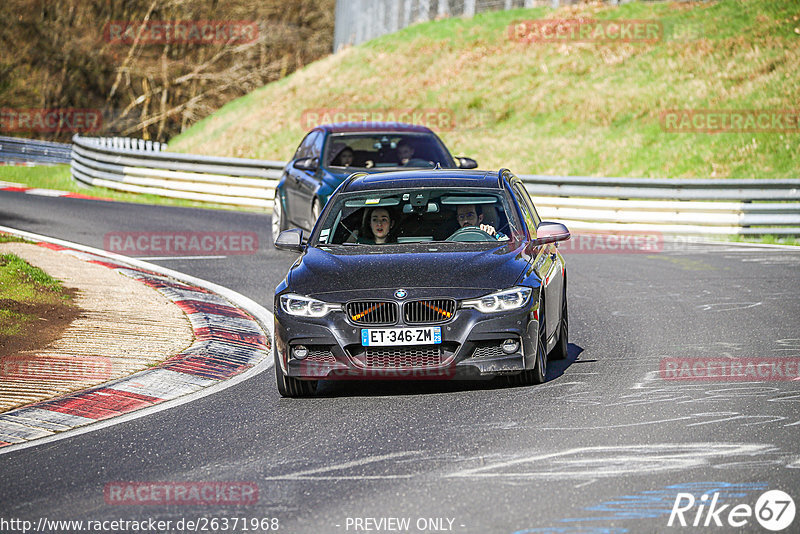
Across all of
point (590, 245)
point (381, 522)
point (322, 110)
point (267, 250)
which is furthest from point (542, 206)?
point (322, 110)

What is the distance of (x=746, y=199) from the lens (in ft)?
67.1

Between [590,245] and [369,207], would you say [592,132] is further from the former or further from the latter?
[369,207]

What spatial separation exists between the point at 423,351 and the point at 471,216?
6.22 feet

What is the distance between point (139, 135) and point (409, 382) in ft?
174

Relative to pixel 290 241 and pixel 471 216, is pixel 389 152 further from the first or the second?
pixel 290 241

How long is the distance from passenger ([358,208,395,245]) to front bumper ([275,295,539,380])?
4.81 ft

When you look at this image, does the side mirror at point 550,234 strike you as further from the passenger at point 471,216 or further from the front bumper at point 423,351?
the front bumper at point 423,351

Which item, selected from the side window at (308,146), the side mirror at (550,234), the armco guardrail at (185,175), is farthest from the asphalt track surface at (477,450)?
the armco guardrail at (185,175)

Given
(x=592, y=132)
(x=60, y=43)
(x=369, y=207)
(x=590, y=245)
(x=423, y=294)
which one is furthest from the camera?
(x=60, y=43)

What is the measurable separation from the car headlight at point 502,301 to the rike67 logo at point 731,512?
2598mm

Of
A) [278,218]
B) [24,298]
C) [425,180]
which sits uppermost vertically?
[425,180]

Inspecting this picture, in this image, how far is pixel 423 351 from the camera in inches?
311

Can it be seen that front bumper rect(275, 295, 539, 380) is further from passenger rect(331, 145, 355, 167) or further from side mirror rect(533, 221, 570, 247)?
passenger rect(331, 145, 355, 167)

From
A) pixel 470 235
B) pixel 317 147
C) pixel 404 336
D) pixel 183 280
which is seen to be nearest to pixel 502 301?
pixel 404 336
